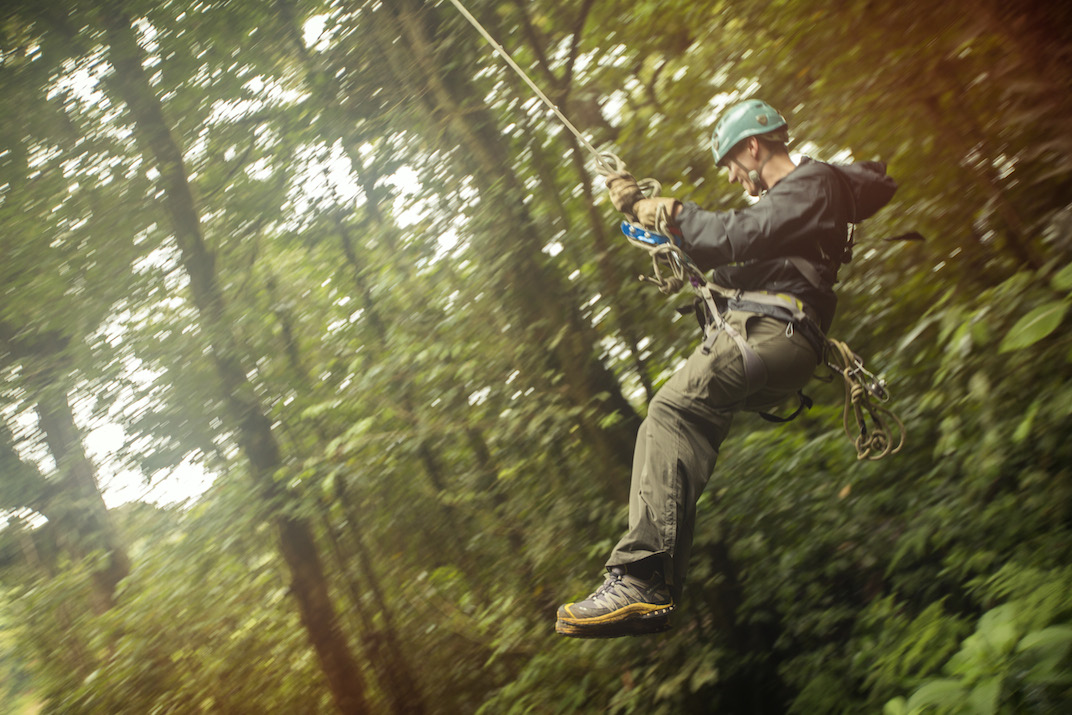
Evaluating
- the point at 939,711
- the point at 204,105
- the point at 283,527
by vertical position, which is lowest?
the point at 939,711

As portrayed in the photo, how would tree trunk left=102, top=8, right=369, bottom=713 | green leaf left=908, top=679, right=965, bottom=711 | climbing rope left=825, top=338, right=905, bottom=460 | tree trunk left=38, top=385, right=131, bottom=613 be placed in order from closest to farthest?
green leaf left=908, top=679, right=965, bottom=711, climbing rope left=825, top=338, right=905, bottom=460, tree trunk left=102, top=8, right=369, bottom=713, tree trunk left=38, top=385, right=131, bottom=613

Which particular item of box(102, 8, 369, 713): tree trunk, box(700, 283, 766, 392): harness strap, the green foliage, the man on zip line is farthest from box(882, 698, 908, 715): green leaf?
box(102, 8, 369, 713): tree trunk

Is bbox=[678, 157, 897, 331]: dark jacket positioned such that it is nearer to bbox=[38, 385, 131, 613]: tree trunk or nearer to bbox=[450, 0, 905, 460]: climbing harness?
bbox=[450, 0, 905, 460]: climbing harness

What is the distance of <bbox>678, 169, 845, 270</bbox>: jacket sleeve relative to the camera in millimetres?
2453

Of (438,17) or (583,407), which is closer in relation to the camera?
(583,407)

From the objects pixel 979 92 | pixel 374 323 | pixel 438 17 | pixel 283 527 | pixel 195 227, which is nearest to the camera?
pixel 979 92

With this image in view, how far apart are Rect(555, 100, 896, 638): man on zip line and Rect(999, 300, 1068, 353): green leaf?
629 mm

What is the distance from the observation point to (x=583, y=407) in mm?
4367

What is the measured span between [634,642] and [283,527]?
3.27 meters

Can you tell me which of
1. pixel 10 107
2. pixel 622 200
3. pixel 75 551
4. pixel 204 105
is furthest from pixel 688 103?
pixel 75 551

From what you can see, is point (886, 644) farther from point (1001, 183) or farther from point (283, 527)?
point (283, 527)

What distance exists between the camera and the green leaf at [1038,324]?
2.05m

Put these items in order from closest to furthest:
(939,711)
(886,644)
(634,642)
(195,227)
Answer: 1. (939,711)
2. (886,644)
3. (634,642)
4. (195,227)

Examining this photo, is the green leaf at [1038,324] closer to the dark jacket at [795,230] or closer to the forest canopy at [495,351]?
the forest canopy at [495,351]
